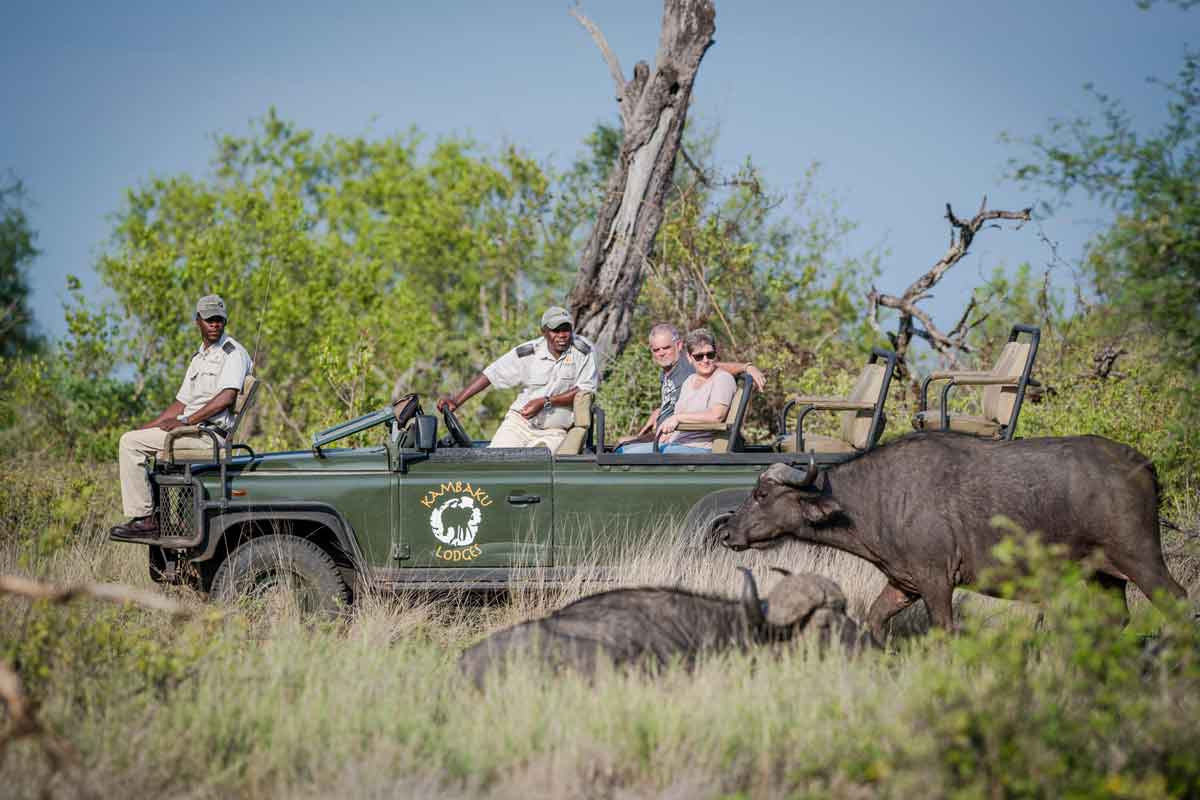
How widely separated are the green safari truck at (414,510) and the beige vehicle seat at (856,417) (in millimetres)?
570

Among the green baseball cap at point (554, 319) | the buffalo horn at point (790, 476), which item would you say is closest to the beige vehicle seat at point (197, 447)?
the green baseball cap at point (554, 319)

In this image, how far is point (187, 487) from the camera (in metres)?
6.83

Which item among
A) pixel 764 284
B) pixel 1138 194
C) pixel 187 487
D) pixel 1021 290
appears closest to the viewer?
pixel 1138 194

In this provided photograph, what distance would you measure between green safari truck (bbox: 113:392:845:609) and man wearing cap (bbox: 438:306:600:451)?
3.05 ft

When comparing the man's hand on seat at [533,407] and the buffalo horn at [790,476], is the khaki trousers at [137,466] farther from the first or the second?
the buffalo horn at [790,476]

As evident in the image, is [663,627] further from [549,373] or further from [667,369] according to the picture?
[667,369]

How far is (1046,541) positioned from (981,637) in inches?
70.0

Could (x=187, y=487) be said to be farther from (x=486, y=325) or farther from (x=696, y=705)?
(x=486, y=325)

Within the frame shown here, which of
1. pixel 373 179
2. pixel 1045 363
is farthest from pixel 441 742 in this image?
pixel 373 179

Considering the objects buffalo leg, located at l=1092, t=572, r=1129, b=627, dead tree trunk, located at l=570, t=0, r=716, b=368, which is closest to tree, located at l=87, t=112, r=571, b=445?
dead tree trunk, located at l=570, t=0, r=716, b=368

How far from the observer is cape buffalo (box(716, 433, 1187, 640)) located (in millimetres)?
6062

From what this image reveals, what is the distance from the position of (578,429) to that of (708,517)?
3.44ft

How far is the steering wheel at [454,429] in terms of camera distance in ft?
23.5

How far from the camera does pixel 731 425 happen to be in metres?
7.37
